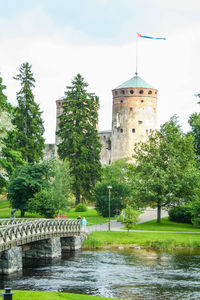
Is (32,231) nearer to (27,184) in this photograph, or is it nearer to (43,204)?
(43,204)

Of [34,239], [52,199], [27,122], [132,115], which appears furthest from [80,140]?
[34,239]

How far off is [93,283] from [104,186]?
33.7 m

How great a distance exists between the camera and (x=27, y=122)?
61.2 metres

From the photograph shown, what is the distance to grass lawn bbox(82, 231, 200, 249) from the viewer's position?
4216 centimetres

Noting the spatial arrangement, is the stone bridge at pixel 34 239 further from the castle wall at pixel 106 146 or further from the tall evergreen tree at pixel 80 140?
the castle wall at pixel 106 146

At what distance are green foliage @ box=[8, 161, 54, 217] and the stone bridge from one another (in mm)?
10244

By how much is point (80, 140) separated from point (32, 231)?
32060mm

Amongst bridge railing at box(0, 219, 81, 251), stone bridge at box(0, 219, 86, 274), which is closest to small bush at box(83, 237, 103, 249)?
stone bridge at box(0, 219, 86, 274)

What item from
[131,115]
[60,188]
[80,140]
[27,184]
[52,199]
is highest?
[131,115]

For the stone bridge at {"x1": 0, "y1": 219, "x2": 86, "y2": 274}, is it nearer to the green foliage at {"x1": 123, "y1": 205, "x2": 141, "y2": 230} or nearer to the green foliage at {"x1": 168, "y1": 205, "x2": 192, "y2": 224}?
the green foliage at {"x1": 123, "y1": 205, "x2": 141, "y2": 230}

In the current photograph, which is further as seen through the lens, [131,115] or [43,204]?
[131,115]

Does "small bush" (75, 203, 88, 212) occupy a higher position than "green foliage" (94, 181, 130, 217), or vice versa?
"green foliage" (94, 181, 130, 217)

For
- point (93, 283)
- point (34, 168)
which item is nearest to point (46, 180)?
point (34, 168)

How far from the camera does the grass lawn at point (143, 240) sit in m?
42.2
